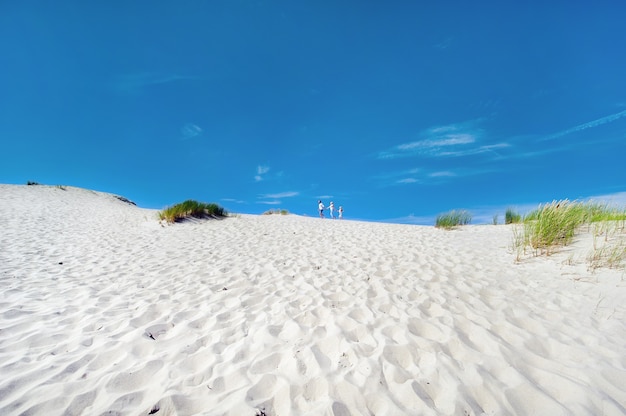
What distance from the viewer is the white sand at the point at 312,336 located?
2.23 metres

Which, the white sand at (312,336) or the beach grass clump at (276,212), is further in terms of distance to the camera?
the beach grass clump at (276,212)

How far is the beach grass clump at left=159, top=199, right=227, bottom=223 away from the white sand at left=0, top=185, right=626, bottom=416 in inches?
216

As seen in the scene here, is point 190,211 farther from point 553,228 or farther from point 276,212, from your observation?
point 553,228

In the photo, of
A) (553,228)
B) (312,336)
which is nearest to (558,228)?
(553,228)

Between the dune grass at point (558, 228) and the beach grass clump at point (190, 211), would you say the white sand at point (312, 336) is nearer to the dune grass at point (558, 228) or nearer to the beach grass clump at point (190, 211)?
the dune grass at point (558, 228)

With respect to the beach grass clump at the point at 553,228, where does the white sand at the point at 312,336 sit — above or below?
below

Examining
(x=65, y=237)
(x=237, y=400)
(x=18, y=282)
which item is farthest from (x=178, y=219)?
(x=237, y=400)

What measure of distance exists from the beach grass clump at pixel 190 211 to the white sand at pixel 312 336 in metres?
5.49

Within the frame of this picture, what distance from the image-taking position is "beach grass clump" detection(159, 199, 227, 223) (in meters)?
12.1

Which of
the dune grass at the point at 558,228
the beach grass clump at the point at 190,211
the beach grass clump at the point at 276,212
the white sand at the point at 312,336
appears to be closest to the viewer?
the white sand at the point at 312,336

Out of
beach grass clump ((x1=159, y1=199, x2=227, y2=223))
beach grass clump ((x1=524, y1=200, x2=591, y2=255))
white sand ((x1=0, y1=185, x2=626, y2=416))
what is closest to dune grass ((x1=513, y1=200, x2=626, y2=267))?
beach grass clump ((x1=524, y1=200, x2=591, y2=255))

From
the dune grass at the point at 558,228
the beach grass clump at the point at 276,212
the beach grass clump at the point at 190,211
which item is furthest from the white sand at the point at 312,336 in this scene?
the beach grass clump at the point at 276,212

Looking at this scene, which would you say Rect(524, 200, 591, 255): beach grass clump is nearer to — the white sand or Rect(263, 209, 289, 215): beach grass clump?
the white sand

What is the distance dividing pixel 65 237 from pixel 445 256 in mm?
11231
